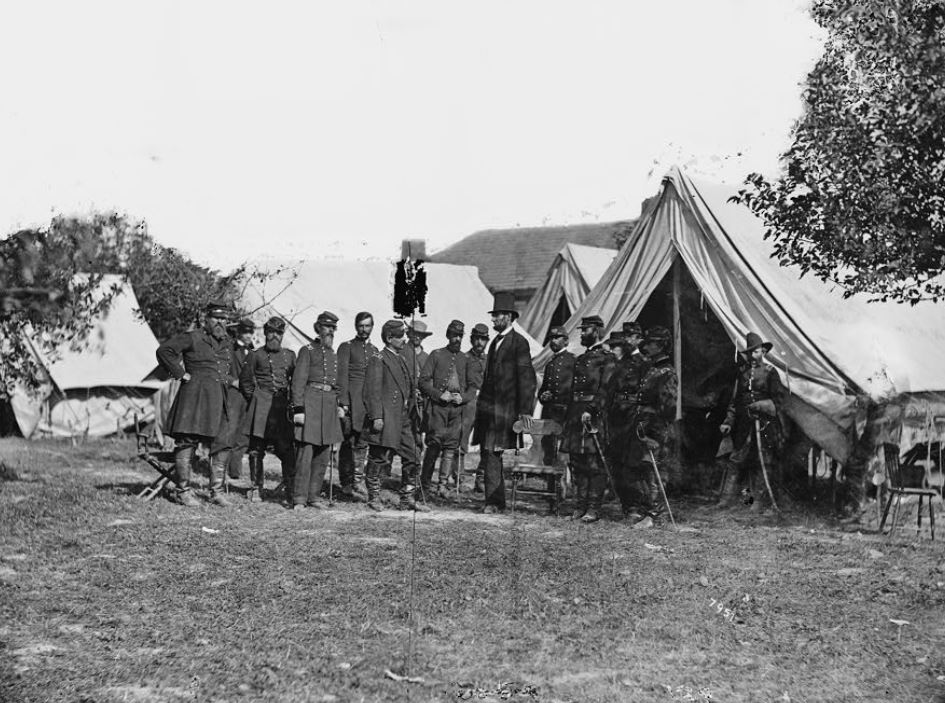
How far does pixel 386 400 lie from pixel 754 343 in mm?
3507

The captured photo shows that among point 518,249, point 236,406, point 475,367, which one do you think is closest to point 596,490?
point 475,367

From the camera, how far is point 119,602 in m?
5.81

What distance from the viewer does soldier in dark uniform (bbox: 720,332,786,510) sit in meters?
10.1

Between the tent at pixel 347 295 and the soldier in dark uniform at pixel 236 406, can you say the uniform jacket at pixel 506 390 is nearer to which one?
the soldier in dark uniform at pixel 236 406

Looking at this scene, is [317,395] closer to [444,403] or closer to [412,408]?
[412,408]

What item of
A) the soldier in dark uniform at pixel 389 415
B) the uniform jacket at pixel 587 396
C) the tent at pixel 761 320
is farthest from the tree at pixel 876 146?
the soldier in dark uniform at pixel 389 415

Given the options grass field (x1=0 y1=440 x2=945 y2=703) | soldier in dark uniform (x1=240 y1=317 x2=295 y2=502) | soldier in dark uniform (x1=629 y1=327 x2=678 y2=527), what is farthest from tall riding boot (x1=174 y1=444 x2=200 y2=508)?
soldier in dark uniform (x1=629 y1=327 x2=678 y2=527)

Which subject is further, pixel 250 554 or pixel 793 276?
pixel 793 276

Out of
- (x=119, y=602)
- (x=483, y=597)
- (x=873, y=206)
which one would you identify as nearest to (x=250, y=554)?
(x=119, y=602)

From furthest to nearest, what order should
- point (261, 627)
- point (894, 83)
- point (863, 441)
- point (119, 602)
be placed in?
point (863, 441) → point (894, 83) → point (119, 602) → point (261, 627)

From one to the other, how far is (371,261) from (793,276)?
12402 millimetres

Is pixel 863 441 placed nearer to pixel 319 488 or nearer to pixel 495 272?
pixel 319 488

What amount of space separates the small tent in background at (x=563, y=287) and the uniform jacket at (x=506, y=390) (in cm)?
1129

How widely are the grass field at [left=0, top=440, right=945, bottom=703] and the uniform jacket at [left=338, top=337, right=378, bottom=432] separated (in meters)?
1.39
